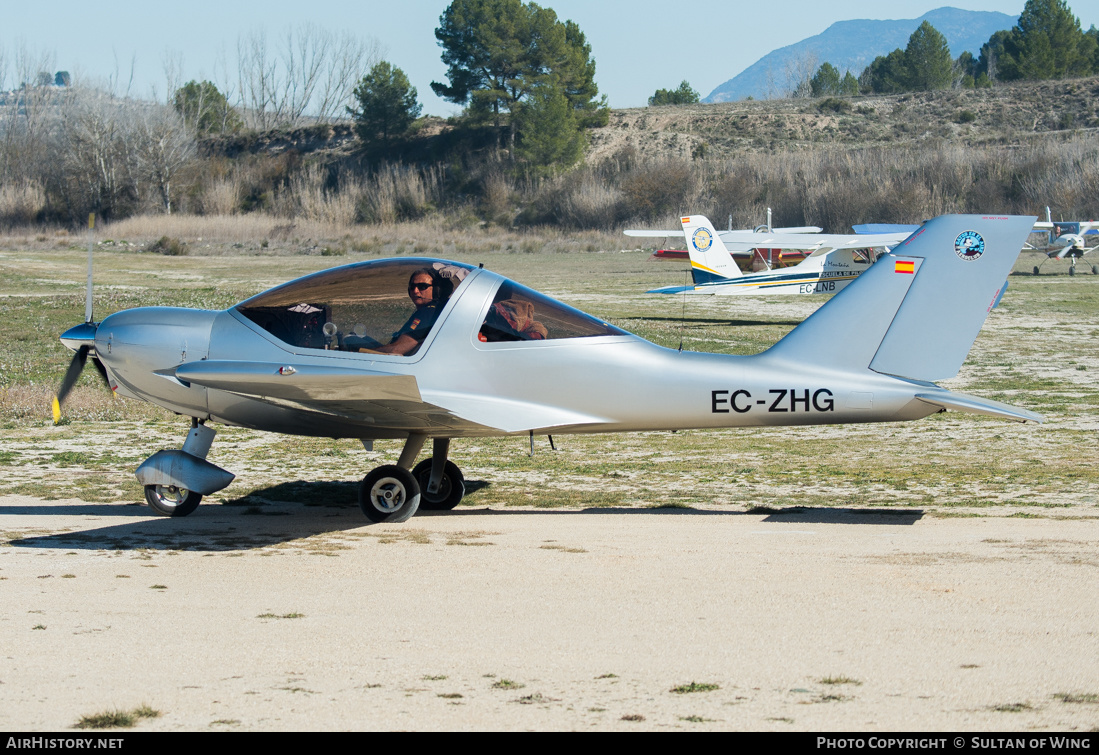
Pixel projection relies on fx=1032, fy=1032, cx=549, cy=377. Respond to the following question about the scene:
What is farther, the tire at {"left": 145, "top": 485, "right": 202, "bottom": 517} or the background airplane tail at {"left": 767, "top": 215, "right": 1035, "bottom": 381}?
the tire at {"left": 145, "top": 485, "right": 202, "bottom": 517}

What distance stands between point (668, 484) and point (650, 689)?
5583mm

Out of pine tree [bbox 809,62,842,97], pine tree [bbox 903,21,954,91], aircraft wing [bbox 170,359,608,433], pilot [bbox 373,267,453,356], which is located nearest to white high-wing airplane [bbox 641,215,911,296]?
aircraft wing [bbox 170,359,608,433]

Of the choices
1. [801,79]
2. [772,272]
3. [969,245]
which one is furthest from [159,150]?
[969,245]

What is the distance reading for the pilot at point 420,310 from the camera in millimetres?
8008

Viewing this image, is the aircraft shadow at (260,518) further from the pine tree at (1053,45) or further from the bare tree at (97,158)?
the pine tree at (1053,45)

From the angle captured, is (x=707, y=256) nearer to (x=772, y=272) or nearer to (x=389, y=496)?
(x=772, y=272)

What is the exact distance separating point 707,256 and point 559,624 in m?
24.6

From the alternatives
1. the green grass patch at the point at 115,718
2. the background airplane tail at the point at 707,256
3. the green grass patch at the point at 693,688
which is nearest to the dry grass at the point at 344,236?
the background airplane tail at the point at 707,256

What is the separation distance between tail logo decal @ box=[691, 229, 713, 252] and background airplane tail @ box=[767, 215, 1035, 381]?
20725 millimetres

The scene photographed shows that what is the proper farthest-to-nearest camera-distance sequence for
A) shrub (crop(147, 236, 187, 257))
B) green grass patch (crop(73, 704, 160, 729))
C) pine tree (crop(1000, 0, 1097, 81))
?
1. pine tree (crop(1000, 0, 1097, 81))
2. shrub (crop(147, 236, 187, 257))
3. green grass patch (crop(73, 704, 160, 729))

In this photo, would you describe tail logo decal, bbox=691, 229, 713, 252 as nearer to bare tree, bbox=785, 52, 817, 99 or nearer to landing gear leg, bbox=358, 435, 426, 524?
landing gear leg, bbox=358, 435, 426, 524

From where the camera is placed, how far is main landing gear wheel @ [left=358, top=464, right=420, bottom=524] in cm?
834

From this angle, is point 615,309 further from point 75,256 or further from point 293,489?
point 75,256

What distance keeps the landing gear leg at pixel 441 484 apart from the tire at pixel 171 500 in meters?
1.91
